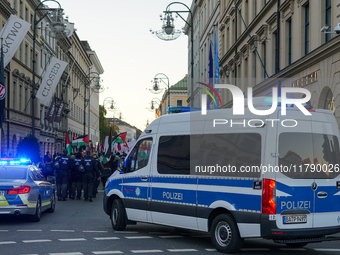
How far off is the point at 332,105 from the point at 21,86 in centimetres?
3210

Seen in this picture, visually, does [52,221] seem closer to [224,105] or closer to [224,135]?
[224,135]

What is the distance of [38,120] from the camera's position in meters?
52.8

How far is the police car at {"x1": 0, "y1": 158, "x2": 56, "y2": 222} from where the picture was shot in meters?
12.7

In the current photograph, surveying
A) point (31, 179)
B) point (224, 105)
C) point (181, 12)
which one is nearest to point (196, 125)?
point (31, 179)

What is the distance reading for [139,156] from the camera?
1154 centimetres

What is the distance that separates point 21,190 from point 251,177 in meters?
6.38

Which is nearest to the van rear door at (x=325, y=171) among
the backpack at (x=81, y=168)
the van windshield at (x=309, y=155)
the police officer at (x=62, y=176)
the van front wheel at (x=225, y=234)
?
the van windshield at (x=309, y=155)

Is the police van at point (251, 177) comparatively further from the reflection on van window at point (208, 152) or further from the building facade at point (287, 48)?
the building facade at point (287, 48)

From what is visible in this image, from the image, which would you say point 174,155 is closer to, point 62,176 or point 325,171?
point 325,171

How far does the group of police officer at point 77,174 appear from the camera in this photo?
20.2 metres

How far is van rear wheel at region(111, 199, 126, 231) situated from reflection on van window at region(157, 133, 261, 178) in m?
1.64

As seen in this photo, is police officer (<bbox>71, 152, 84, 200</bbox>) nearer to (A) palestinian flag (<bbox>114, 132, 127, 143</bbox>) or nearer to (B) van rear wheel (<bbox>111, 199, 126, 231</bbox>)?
(B) van rear wheel (<bbox>111, 199, 126, 231</bbox>)

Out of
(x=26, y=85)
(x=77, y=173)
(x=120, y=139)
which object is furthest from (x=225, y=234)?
(x=26, y=85)

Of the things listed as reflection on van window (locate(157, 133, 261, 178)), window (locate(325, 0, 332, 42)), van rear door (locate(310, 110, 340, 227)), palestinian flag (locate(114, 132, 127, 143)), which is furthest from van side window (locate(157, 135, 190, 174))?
palestinian flag (locate(114, 132, 127, 143))
